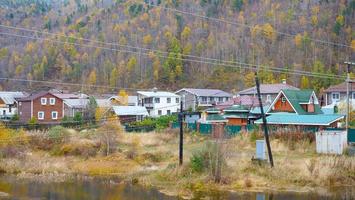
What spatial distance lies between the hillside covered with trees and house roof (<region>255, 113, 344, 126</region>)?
31530mm

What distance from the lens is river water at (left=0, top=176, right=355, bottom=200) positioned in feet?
71.3

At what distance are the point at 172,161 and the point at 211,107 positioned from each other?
26.6m

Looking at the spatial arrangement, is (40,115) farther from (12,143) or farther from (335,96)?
(335,96)

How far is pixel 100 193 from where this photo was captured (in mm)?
23047

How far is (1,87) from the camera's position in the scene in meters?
91.1

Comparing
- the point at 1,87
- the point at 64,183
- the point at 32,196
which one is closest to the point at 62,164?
the point at 64,183

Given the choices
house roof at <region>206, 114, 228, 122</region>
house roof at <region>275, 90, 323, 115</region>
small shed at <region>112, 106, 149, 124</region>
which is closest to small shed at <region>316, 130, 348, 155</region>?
house roof at <region>275, 90, 323, 115</region>

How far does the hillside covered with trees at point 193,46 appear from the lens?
267 feet

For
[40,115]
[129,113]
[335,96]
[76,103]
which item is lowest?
[40,115]

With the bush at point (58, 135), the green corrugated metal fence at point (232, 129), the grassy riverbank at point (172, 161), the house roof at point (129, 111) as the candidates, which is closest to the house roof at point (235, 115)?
the green corrugated metal fence at point (232, 129)

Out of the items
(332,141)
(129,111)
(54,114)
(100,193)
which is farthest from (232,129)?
(54,114)

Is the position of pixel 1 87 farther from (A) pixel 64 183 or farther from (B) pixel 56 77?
(A) pixel 64 183

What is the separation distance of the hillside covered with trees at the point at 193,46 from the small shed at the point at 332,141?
37.7 meters

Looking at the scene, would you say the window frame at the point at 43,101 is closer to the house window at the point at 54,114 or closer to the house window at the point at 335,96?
the house window at the point at 54,114
